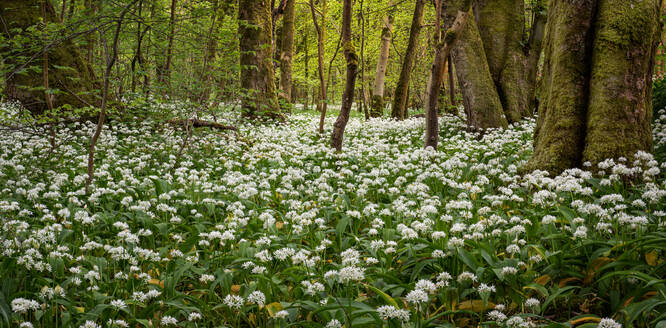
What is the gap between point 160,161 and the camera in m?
6.59

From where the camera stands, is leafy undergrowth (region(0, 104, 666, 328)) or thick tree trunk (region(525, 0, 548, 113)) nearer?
leafy undergrowth (region(0, 104, 666, 328))

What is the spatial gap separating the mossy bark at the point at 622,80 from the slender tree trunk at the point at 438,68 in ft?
6.99

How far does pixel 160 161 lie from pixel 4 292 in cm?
411

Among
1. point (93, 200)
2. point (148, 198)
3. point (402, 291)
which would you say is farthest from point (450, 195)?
point (93, 200)

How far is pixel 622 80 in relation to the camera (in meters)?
4.33

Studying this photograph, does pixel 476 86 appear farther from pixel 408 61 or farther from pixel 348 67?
pixel 408 61

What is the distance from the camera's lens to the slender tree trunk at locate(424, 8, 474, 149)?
6312mm

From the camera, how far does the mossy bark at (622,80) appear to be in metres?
4.29

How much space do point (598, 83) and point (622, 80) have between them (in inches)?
8.9

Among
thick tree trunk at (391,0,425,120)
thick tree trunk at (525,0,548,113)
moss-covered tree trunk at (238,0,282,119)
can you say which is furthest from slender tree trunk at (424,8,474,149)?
thick tree trunk at (391,0,425,120)

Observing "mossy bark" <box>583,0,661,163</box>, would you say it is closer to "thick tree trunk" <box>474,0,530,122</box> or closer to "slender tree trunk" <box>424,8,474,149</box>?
"slender tree trunk" <box>424,8,474,149</box>

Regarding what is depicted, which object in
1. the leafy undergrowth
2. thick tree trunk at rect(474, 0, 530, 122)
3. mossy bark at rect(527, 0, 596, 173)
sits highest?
thick tree trunk at rect(474, 0, 530, 122)

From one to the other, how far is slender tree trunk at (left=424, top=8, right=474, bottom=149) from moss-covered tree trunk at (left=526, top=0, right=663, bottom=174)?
1.58m

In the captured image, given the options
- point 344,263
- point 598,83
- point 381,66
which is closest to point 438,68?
point 598,83
